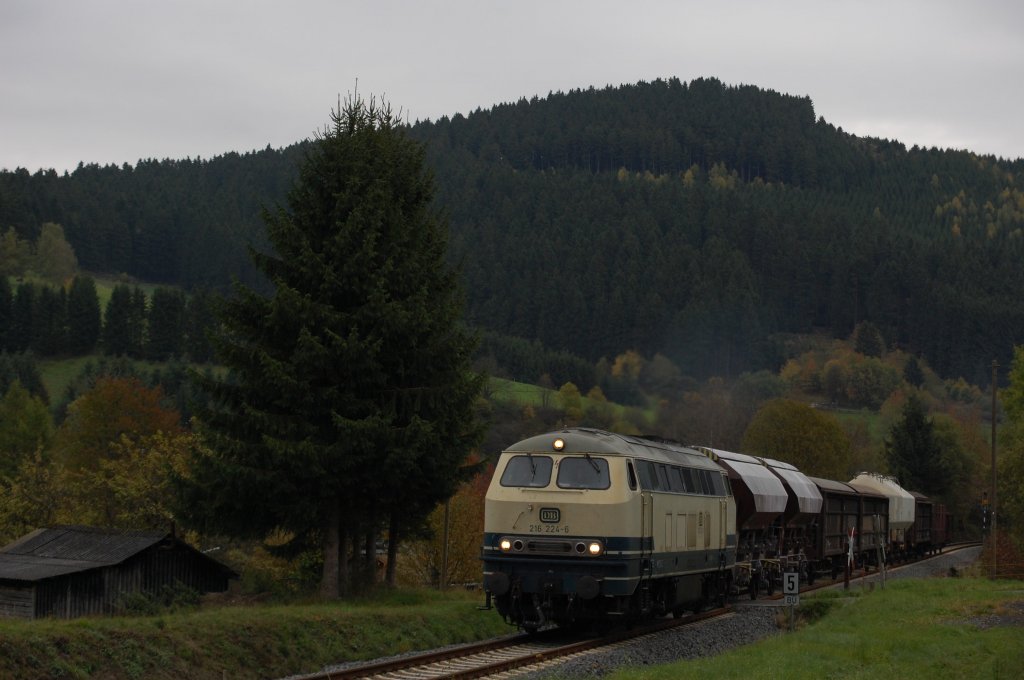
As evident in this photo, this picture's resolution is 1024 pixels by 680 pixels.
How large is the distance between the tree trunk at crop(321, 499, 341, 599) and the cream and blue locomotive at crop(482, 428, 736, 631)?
8.01 metres

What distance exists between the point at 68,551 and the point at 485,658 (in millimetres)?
23396

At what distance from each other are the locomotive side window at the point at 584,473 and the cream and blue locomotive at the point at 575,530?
0.07ft

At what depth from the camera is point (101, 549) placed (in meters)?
37.6

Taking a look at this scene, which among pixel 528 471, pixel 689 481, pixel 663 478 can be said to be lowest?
pixel 689 481

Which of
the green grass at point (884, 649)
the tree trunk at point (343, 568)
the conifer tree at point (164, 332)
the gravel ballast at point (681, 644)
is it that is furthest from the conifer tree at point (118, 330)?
the green grass at point (884, 649)

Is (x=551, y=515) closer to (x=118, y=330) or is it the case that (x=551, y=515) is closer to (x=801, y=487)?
(x=801, y=487)

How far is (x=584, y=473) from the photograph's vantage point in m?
22.6

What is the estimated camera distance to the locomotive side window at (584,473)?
2242cm

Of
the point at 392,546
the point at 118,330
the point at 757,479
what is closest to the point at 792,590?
the point at 757,479

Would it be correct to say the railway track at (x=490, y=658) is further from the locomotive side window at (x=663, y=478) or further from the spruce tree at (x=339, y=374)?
the spruce tree at (x=339, y=374)

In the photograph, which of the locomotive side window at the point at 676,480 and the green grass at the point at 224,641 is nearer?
the green grass at the point at 224,641

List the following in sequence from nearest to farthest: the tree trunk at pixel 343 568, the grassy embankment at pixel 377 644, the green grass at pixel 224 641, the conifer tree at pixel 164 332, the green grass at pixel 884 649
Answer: the green grass at pixel 224 641 → the grassy embankment at pixel 377 644 → the green grass at pixel 884 649 → the tree trunk at pixel 343 568 → the conifer tree at pixel 164 332

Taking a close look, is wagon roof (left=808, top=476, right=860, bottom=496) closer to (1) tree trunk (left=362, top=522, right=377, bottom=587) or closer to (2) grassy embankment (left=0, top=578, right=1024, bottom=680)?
(2) grassy embankment (left=0, top=578, right=1024, bottom=680)

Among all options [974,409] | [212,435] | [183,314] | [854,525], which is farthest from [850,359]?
[212,435]
